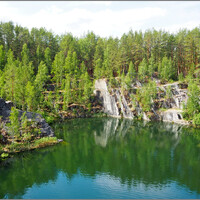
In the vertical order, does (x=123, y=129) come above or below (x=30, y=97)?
below

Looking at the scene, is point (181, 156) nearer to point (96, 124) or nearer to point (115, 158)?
point (115, 158)

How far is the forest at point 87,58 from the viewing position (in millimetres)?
73856

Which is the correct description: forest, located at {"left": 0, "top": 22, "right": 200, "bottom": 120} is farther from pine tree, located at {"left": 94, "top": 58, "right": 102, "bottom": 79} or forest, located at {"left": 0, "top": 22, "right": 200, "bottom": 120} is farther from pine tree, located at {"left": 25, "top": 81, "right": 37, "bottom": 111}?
pine tree, located at {"left": 25, "top": 81, "right": 37, "bottom": 111}

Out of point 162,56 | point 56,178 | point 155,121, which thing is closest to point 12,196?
point 56,178

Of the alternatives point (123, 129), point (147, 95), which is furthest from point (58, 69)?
point (123, 129)

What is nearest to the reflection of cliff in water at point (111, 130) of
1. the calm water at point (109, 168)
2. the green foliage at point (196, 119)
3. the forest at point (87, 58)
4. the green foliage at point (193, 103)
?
the calm water at point (109, 168)

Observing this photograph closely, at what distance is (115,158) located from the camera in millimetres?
38562

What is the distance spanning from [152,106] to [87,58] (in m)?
40.9

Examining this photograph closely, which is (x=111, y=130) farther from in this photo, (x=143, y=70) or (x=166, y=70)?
(x=166, y=70)

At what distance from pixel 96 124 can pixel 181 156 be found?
3142 cm

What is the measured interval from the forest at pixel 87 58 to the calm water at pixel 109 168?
83.3 feet

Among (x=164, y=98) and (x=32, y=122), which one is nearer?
(x=32, y=122)

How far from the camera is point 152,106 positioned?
7100cm

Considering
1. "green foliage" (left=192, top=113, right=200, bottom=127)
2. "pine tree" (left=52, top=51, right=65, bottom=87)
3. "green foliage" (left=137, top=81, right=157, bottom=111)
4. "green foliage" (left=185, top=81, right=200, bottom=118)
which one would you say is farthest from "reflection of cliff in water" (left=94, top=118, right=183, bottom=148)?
"pine tree" (left=52, top=51, right=65, bottom=87)
